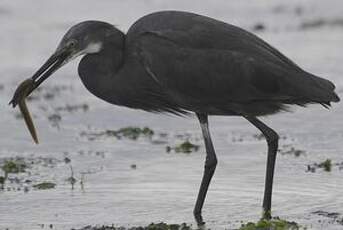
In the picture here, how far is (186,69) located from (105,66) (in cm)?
57

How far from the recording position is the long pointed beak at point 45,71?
26.3 ft

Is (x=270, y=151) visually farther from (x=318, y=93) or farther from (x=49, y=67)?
(x=49, y=67)

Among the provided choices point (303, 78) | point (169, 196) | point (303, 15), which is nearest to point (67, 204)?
point (169, 196)

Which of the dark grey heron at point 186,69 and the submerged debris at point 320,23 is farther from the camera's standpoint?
the submerged debris at point 320,23

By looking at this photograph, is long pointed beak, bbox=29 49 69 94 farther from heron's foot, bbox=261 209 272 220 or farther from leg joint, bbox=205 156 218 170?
heron's foot, bbox=261 209 272 220

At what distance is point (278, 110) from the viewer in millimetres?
8273

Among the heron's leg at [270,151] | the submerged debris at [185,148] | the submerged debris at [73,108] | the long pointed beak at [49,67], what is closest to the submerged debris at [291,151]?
the submerged debris at [185,148]

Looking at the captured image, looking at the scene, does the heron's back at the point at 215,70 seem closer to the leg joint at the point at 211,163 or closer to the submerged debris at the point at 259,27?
the leg joint at the point at 211,163

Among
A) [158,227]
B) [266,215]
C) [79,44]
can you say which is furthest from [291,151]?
[158,227]

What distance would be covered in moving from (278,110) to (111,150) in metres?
2.59

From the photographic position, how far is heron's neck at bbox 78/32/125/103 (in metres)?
8.13

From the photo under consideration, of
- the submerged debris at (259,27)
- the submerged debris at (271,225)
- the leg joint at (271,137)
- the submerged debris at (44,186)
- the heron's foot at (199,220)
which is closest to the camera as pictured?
the submerged debris at (271,225)

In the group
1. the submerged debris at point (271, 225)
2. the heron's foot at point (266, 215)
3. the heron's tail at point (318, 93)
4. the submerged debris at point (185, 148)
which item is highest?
the heron's tail at point (318, 93)

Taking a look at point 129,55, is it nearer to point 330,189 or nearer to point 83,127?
point 330,189
